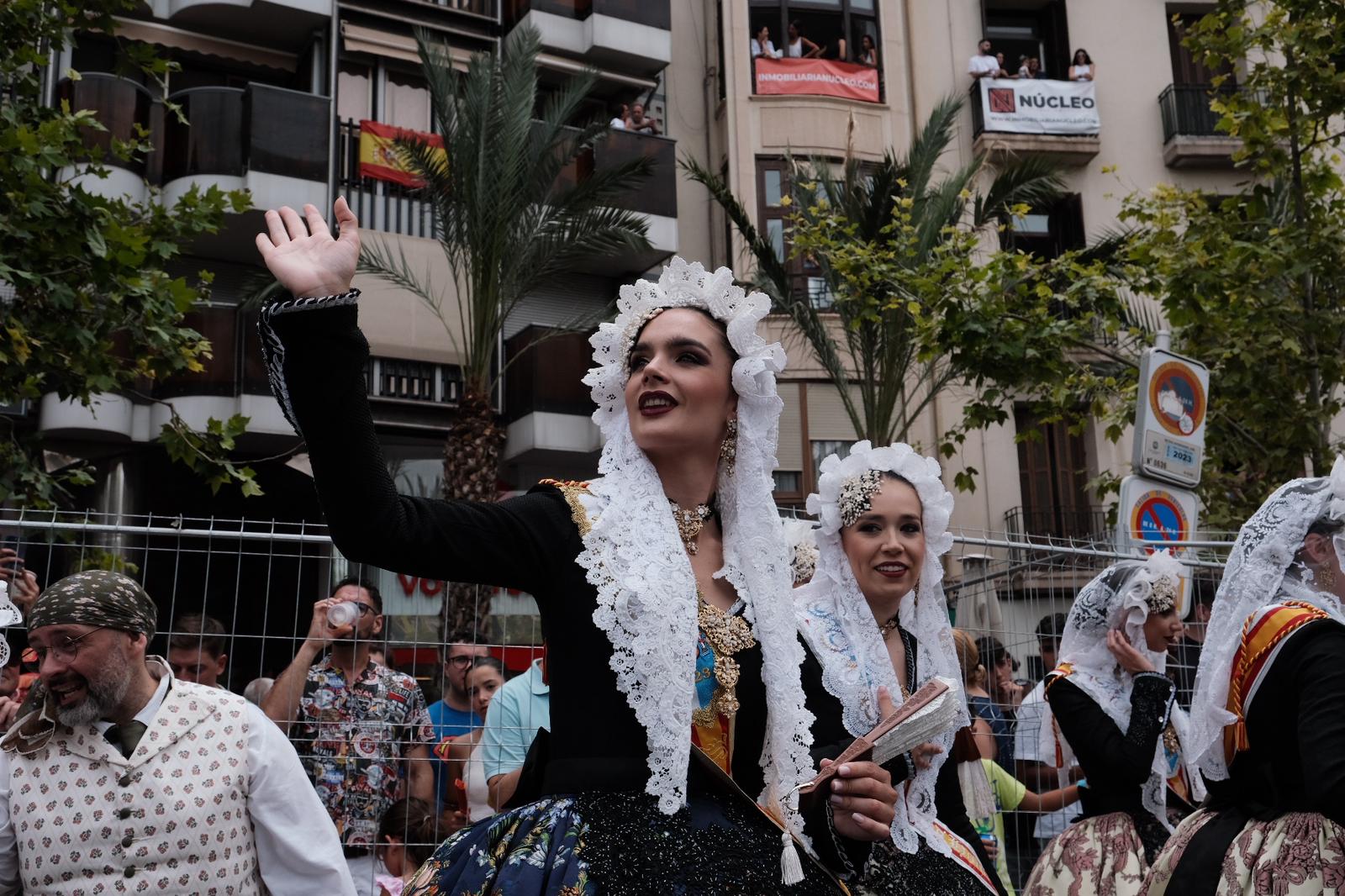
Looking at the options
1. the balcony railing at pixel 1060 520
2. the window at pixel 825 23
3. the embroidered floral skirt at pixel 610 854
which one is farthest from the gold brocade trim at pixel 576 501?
the window at pixel 825 23

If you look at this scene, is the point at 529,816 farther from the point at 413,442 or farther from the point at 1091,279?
the point at 413,442

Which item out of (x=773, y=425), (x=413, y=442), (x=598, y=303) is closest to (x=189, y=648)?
(x=773, y=425)

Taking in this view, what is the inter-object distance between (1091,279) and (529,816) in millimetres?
10069

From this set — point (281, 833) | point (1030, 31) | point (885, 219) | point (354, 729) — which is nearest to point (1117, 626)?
point (354, 729)

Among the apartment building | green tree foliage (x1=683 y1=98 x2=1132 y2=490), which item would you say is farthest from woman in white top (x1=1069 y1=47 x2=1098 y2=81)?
green tree foliage (x1=683 y1=98 x2=1132 y2=490)

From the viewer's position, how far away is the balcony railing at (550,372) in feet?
62.8

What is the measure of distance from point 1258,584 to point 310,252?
10.4ft

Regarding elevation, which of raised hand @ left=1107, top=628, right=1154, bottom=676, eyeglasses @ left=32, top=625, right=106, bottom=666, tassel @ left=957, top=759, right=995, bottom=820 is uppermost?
eyeglasses @ left=32, top=625, right=106, bottom=666

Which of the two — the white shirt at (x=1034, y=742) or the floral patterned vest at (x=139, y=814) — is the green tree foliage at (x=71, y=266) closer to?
the floral patterned vest at (x=139, y=814)

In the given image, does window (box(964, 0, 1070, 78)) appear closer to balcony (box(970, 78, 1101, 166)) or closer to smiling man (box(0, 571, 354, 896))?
balcony (box(970, 78, 1101, 166))

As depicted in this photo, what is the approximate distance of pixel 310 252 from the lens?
2.47 m

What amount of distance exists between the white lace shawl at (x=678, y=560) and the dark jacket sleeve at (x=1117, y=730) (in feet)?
10.2

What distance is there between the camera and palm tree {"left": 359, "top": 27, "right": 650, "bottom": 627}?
15.2 meters

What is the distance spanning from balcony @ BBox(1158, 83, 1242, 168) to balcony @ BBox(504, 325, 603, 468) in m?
9.93
